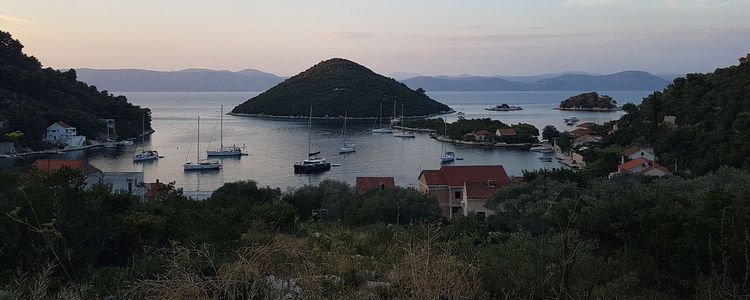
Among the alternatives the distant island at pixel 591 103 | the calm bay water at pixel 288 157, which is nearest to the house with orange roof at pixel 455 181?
the calm bay water at pixel 288 157

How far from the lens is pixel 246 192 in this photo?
45.6 feet

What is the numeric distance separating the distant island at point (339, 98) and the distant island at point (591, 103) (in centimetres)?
2192

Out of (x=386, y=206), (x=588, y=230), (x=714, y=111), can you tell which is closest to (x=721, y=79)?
(x=714, y=111)

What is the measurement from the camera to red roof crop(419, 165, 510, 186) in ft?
55.6

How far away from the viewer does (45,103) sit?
1593 inches

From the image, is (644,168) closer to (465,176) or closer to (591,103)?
(465,176)

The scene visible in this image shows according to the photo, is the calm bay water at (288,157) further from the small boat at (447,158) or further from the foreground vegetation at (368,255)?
the foreground vegetation at (368,255)

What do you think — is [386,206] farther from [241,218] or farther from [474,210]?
[474,210]

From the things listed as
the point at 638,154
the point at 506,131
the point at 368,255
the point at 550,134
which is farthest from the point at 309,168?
the point at 368,255

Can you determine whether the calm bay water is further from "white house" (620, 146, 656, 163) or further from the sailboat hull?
"white house" (620, 146, 656, 163)

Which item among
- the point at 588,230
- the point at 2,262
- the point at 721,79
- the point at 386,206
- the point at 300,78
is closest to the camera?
the point at 2,262

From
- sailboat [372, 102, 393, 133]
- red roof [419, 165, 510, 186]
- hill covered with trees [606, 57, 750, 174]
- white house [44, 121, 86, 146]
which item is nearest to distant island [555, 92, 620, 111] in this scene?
sailboat [372, 102, 393, 133]

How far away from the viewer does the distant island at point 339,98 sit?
67.2m

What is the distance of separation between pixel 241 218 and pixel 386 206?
3.83 metres
